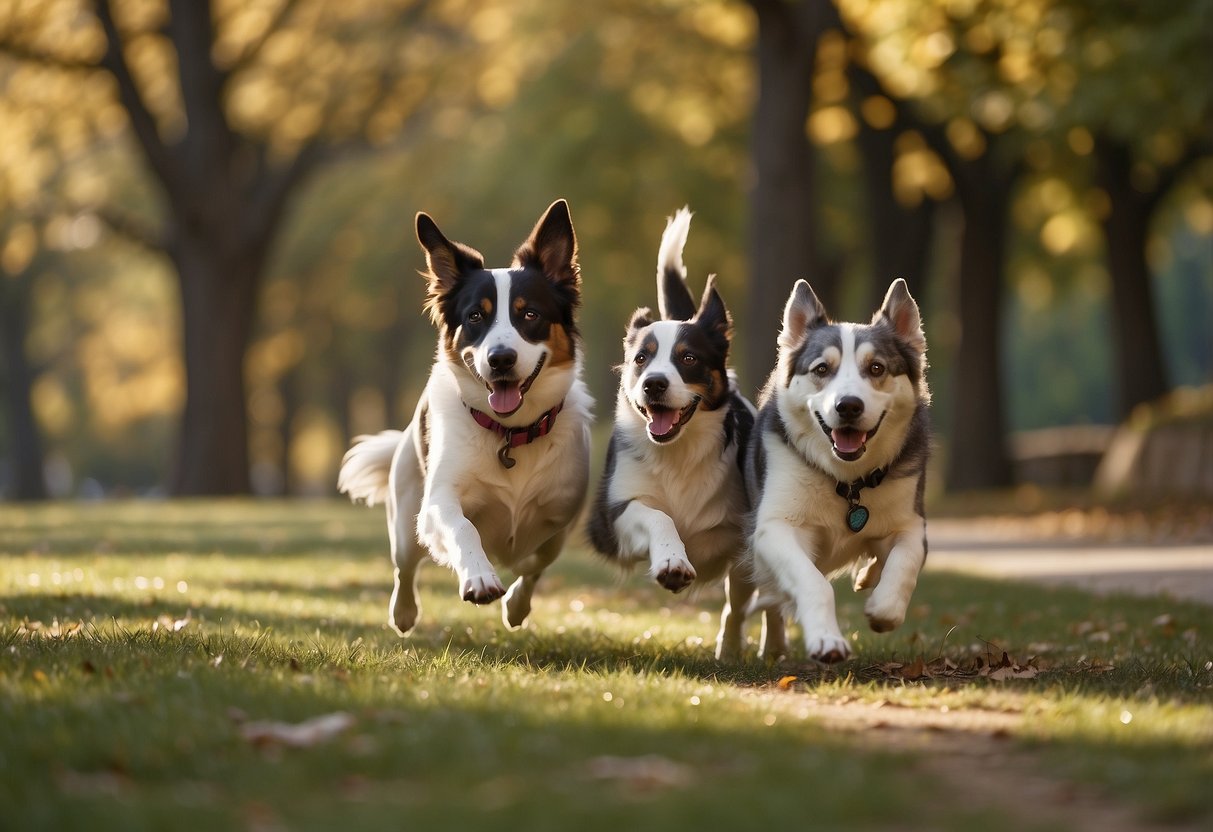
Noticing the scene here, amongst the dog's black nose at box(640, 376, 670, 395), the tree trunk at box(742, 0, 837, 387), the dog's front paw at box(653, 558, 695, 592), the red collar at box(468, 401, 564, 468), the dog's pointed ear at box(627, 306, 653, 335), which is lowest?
the dog's front paw at box(653, 558, 695, 592)

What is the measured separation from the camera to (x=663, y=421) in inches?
295

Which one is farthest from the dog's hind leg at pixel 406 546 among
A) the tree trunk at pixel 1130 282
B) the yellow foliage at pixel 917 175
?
the tree trunk at pixel 1130 282

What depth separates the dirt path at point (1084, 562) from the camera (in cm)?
1230

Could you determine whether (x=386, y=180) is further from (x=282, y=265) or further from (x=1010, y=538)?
(x=1010, y=538)

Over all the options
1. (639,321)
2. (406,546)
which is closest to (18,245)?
(406,546)

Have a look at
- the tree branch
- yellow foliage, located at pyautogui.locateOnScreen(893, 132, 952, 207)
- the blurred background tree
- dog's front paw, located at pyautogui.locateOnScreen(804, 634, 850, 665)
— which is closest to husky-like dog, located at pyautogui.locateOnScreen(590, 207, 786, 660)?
dog's front paw, located at pyautogui.locateOnScreen(804, 634, 850, 665)

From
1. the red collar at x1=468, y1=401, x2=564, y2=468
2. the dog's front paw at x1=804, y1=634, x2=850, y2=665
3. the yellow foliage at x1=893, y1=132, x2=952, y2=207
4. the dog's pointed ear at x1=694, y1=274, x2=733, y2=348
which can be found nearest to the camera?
the dog's front paw at x1=804, y1=634, x2=850, y2=665

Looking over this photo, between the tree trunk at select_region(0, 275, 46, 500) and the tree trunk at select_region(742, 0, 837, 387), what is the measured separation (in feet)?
101

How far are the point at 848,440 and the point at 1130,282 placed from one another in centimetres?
Result: 2106

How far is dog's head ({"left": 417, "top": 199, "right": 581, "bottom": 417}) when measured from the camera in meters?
7.49

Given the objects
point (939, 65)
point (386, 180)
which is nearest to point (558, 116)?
point (386, 180)

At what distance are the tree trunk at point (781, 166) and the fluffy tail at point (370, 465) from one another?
907 cm

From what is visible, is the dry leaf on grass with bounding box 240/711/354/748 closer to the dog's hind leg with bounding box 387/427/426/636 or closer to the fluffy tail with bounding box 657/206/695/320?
the dog's hind leg with bounding box 387/427/426/636

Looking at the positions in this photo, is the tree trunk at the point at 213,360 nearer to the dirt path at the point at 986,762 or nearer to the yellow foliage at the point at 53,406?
the dirt path at the point at 986,762
